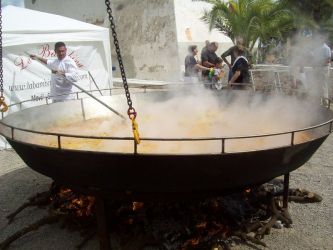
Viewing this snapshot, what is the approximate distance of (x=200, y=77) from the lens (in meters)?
8.65

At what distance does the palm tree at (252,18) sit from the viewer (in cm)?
1163

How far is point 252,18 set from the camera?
11648mm

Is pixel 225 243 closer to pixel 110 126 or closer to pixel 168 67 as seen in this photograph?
pixel 110 126

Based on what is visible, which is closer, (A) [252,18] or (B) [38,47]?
(B) [38,47]

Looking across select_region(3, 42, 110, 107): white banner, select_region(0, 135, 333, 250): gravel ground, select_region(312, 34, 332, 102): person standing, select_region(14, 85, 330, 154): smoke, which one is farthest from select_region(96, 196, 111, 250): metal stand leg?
select_region(312, 34, 332, 102): person standing

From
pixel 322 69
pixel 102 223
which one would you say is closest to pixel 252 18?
pixel 322 69

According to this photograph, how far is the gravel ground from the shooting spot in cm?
318

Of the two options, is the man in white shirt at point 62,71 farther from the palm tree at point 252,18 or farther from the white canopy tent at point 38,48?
the palm tree at point 252,18

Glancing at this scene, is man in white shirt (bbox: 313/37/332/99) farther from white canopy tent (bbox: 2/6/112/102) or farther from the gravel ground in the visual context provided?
white canopy tent (bbox: 2/6/112/102)

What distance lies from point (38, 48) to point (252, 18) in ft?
24.4

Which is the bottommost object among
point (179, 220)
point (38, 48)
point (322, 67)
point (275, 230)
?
point (275, 230)

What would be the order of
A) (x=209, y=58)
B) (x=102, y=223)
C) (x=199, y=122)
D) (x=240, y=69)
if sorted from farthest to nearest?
(x=209, y=58) < (x=240, y=69) < (x=199, y=122) < (x=102, y=223)

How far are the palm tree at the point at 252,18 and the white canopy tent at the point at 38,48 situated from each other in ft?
17.6

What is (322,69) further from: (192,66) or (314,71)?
(192,66)
